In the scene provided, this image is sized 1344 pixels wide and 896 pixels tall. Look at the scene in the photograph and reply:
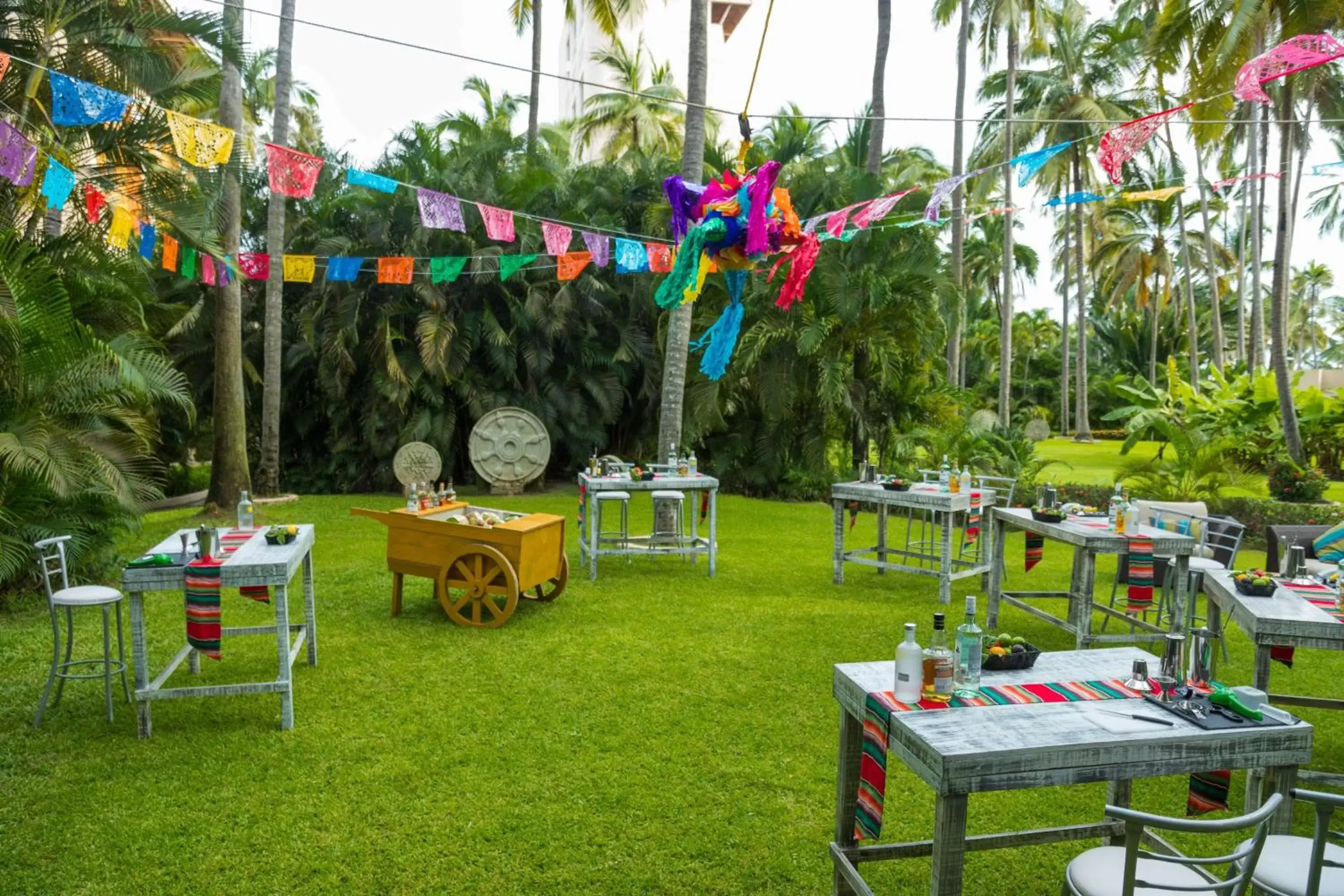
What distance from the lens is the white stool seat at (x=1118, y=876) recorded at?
7.21 feet

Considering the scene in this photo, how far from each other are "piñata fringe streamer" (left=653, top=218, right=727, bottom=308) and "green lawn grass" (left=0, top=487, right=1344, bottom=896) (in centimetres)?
232

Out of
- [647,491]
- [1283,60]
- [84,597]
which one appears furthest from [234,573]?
[1283,60]

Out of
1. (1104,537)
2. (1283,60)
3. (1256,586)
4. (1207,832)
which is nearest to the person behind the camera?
(1207,832)

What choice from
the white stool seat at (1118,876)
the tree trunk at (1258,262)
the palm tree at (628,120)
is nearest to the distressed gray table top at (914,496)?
the white stool seat at (1118,876)

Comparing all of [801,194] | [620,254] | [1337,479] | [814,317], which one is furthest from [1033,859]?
[1337,479]

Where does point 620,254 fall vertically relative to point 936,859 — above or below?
above

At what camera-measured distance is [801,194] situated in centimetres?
1435

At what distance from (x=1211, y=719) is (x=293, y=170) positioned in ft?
25.8

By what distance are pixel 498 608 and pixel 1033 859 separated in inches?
163

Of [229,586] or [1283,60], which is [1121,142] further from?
[229,586]

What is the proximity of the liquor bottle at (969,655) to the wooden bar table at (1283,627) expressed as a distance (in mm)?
1313

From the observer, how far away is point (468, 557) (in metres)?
6.60

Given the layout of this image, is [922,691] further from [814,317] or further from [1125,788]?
[814,317]

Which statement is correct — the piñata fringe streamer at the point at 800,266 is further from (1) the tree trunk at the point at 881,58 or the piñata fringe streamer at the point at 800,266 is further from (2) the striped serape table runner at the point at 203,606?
(1) the tree trunk at the point at 881,58
